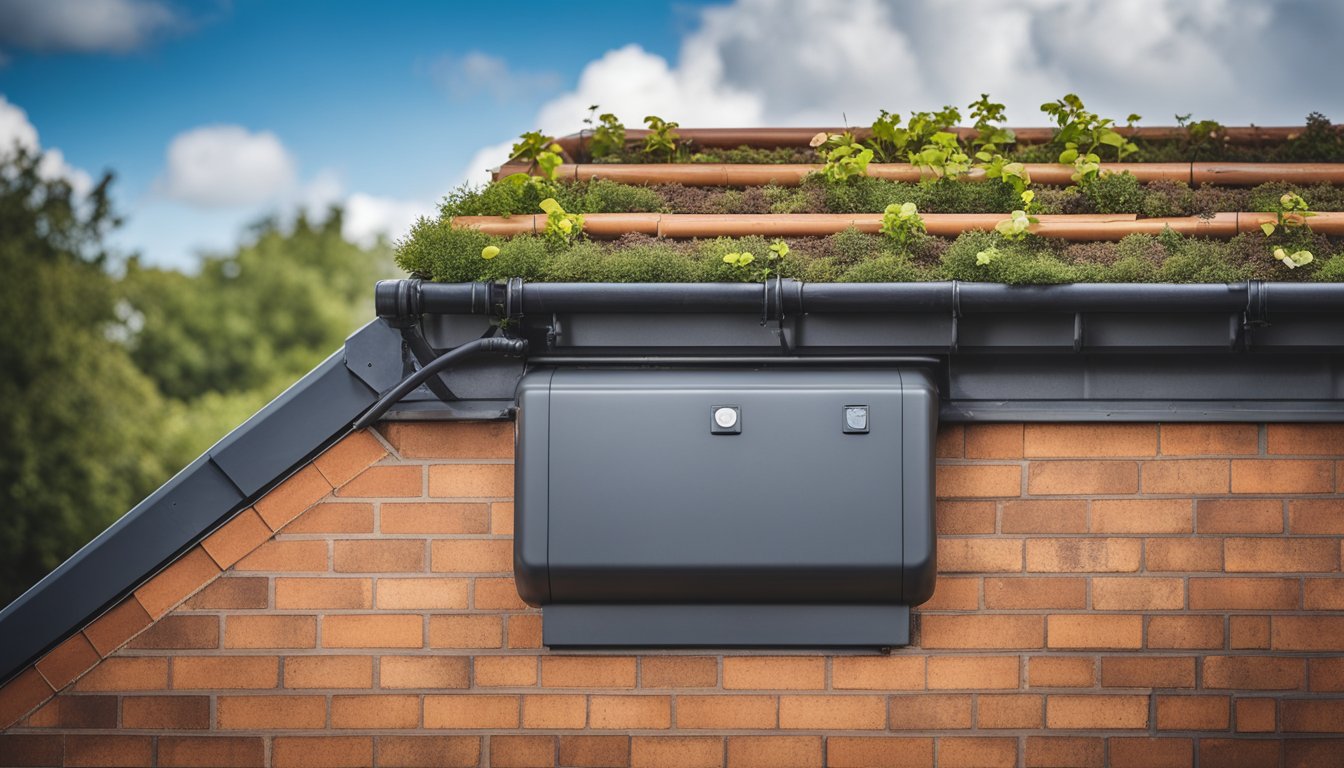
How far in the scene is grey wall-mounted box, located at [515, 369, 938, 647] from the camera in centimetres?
257

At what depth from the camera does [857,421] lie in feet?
8.46

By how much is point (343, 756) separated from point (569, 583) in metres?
0.90

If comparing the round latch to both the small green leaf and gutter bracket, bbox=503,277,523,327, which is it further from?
the small green leaf

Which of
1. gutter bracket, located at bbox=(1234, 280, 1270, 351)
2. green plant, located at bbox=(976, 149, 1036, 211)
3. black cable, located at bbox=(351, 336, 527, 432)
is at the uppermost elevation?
green plant, located at bbox=(976, 149, 1036, 211)

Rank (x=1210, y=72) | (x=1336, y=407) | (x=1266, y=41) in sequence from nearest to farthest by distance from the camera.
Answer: (x=1336, y=407) → (x=1266, y=41) → (x=1210, y=72)

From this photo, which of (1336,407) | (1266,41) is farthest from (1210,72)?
(1336,407)

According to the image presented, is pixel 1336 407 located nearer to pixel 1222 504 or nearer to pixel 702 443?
pixel 1222 504

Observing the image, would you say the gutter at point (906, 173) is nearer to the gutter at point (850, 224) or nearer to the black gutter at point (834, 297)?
the gutter at point (850, 224)

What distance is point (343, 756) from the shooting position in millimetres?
2910

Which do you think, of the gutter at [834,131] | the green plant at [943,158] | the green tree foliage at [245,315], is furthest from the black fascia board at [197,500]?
the green tree foliage at [245,315]

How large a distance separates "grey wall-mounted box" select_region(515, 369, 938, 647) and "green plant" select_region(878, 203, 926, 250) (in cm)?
44

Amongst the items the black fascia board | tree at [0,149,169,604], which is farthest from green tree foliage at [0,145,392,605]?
the black fascia board

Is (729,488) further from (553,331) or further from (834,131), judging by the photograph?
(834,131)

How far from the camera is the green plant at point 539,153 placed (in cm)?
316
